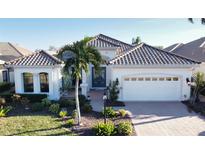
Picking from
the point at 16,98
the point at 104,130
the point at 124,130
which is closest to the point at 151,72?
the point at 124,130

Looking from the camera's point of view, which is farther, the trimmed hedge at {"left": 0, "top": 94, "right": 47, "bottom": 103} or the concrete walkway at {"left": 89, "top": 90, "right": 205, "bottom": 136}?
the trimmed hedge at {"left": 0, "top": 94, "right": 47, "bottom": 103}

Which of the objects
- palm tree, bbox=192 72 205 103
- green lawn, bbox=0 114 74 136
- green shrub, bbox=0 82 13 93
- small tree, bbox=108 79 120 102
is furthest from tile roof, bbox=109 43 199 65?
green shrub, bbox=0 82 13 93

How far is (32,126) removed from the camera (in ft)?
34.4

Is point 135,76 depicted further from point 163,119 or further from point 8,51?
point 8,51

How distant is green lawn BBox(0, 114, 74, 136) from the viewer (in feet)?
31.7

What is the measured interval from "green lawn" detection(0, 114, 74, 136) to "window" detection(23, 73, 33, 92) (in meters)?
4.74

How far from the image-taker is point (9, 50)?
92.8 feet

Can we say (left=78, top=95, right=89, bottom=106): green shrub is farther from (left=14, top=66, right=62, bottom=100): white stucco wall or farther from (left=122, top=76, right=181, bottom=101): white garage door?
(left=122, top=76, right=181, bottom=101): white garage door

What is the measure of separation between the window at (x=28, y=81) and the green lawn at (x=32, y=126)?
4738 mm

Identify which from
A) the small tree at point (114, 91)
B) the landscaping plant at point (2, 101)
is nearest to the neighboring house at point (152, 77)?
the small tree at point (114, 91)
